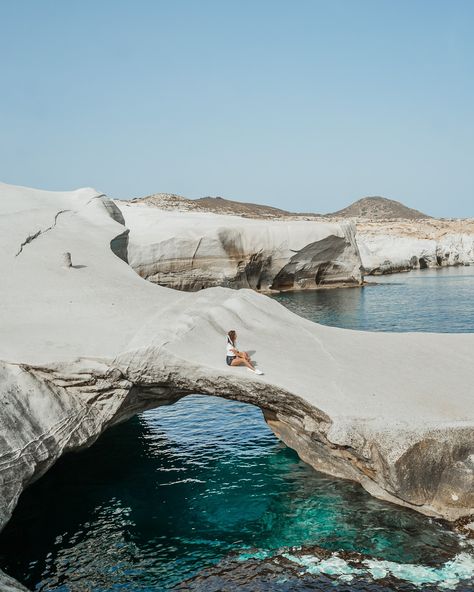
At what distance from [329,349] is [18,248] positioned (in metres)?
12.1

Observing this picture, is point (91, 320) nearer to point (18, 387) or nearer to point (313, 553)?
point (18, 387)

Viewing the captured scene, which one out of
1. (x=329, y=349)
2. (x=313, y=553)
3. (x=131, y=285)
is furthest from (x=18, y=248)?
(x=313, y=553)

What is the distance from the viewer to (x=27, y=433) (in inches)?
539

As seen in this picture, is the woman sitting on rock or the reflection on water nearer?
the woman sitting on rock

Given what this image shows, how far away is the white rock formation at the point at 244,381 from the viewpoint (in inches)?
525

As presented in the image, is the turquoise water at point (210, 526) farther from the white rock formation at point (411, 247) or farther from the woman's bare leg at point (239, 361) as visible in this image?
the white rock formation at point (411, 247)

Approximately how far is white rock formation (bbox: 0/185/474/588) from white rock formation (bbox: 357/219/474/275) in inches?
2705

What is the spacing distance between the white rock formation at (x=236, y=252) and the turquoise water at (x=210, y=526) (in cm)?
3043

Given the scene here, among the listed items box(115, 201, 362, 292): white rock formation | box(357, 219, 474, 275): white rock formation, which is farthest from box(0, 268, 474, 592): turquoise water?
box(357, 219, 474, 275): white rock formation

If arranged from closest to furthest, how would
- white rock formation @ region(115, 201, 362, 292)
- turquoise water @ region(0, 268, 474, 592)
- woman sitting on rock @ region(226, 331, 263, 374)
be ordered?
turquoise water @ region(0, 268, 474, 592) → woman sitting on rock @ region(226, 331, 263, 374) → white rock formation @ region(115, 201, 362, 292)

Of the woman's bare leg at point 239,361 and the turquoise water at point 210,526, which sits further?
the woman's bare leg at point 239,361

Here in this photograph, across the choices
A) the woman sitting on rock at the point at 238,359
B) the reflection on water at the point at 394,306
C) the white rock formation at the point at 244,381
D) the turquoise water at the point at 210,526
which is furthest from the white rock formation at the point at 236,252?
the woman sitting on rock at the point at 238,359

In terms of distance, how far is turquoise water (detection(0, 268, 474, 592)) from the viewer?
474 inches

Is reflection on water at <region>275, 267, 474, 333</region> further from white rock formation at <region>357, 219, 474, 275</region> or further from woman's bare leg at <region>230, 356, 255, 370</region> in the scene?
woman's bare leg at <region>230, 356, 255, 370</region>
